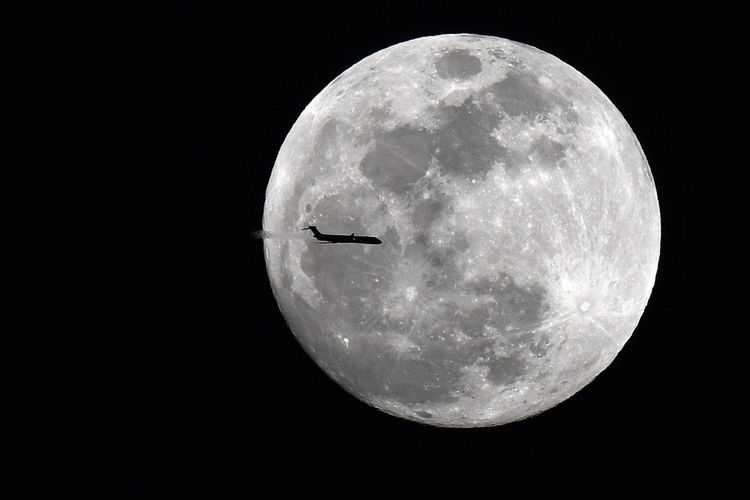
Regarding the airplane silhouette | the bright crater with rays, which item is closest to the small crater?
the bright crater with rays

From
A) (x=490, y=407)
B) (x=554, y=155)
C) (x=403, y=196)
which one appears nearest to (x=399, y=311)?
(x=403, y=196)

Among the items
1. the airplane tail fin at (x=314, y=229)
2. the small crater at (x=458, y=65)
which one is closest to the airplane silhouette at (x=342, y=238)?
the airplane tail fin at (x=314, y=229)

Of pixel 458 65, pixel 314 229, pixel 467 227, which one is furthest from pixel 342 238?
pixel 458 65

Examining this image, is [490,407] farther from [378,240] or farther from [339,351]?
[378,240]

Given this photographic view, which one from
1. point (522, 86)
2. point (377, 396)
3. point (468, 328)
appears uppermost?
point (522, 86)

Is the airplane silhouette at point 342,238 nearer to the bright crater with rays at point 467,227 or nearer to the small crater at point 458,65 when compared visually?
the bright crater with rays at point 467,227

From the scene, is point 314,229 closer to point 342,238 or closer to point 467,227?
point 342,238
